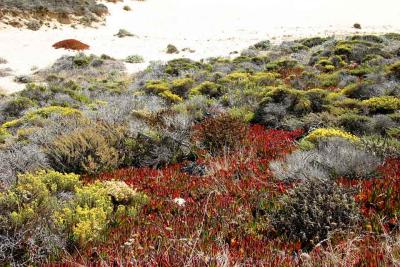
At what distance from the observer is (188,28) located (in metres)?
42.6

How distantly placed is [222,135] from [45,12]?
3744 centimetres

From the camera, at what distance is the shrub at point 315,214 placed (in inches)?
143

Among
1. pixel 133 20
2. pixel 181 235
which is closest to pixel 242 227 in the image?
pixel 181 235

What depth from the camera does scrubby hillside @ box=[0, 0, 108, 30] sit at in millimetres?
35906

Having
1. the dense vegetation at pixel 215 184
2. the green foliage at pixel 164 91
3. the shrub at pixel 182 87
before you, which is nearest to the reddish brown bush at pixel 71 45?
the green foliage at pixel 164 91

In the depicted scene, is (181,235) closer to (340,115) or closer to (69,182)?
(69,182)

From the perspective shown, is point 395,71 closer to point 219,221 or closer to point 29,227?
point 219,221

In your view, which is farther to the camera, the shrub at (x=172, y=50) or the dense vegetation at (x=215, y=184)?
the shrub at (x=172, y=50)

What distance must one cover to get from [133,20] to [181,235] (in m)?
45.9

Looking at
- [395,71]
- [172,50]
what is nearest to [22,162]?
[395,71]

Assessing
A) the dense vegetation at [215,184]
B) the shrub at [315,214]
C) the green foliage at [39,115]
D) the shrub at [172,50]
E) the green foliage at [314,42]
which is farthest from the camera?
the shrub at [172,50]

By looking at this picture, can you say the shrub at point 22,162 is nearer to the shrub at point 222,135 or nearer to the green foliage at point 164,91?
the shrub at point 222,135

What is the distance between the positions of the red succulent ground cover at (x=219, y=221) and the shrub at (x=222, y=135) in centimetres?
34

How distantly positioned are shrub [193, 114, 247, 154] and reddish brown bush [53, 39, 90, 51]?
25734 millimetres
